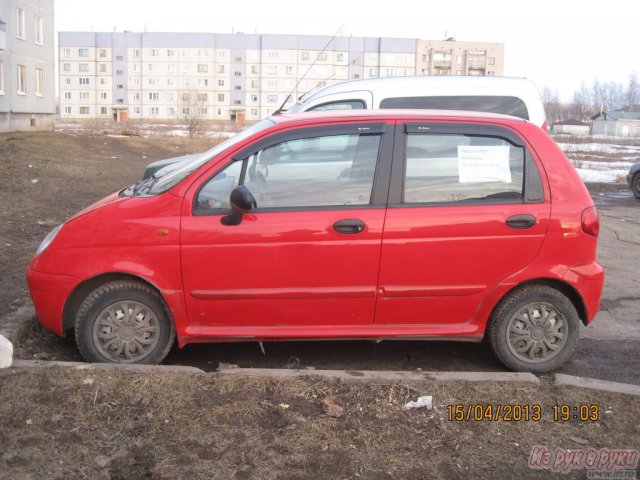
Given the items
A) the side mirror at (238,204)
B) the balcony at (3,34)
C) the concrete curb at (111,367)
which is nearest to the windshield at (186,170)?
the side mirror at (238,204)

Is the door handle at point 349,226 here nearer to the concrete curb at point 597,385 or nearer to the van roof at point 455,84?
the concrete curb at point 597,385

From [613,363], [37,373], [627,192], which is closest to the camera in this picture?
[37,373]

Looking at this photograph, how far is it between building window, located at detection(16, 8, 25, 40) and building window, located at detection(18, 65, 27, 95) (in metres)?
1.67

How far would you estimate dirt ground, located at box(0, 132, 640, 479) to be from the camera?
10.4ft

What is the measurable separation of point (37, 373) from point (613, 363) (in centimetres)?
402

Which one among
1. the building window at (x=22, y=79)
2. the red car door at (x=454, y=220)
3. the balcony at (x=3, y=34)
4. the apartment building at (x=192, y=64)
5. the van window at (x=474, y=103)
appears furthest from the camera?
the apartment building at (x=192, y=64)

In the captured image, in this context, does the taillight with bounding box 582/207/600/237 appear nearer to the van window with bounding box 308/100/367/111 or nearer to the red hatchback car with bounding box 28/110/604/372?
the red hatchback car with bounding box 28/110/604/372

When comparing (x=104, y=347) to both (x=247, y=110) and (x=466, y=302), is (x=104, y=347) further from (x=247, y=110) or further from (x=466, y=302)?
(x=247, y=110)

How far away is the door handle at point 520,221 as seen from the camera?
14.1ft

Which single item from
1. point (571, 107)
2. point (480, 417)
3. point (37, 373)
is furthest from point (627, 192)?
point (571, 107)

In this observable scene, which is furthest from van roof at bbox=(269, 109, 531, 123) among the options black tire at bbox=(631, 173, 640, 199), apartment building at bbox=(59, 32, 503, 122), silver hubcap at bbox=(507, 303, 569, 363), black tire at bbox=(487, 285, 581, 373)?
apartment building at bbox=(59, 32, 503, 122)

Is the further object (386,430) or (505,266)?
(505,266)

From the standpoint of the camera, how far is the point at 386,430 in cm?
349

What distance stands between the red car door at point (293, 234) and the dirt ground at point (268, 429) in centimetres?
55
